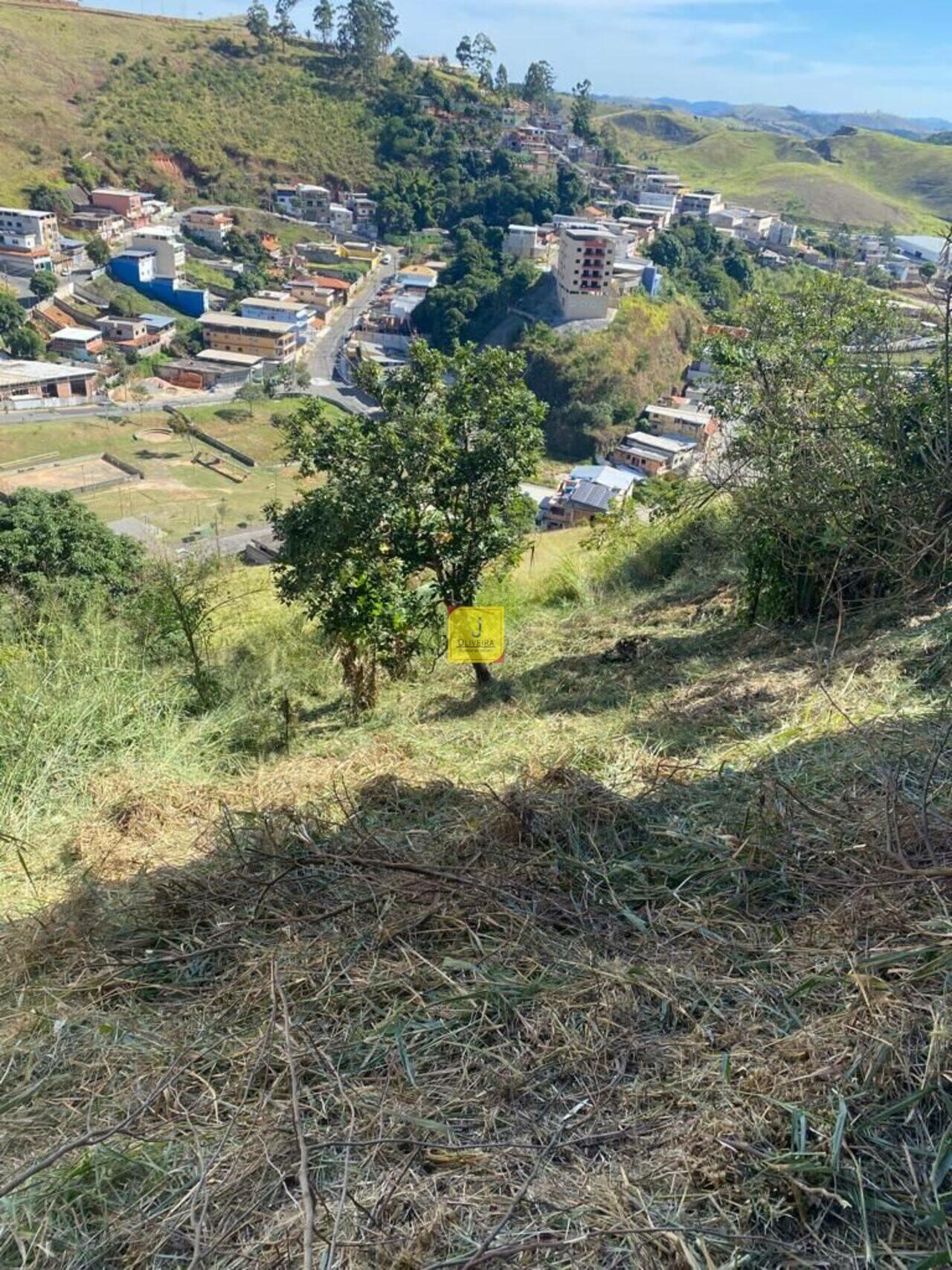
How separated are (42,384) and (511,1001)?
34.0 metres

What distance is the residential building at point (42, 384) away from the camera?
29.6 m

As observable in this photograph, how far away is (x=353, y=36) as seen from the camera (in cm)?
6156

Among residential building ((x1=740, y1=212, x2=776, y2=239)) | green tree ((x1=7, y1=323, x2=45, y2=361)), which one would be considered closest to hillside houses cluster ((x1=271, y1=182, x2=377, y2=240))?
residential building ((x1=740, y1=212, x2=776, y2=239))

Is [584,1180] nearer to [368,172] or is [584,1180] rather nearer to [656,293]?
[656,293]

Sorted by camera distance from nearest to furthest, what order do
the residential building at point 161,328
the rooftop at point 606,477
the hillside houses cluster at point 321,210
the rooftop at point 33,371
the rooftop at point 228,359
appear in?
the rooftop at point 606,477 → the rooftop at point 33,371 → the rooftop at point 228,359 → the residential building at point 161,328 → the hillside houses cluster at point 321,210

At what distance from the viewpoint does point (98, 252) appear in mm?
41469

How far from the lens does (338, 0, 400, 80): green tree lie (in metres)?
61.4

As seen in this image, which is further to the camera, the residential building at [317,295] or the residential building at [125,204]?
the residential building at [125,204]

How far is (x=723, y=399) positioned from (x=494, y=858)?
396 cm

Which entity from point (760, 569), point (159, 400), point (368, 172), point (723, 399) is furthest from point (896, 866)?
point (368, 172)

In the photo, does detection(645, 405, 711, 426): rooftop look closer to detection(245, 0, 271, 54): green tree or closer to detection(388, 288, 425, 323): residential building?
detection(388, 288, 425, 323): residential building

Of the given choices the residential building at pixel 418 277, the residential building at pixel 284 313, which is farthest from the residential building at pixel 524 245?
the residential building at pixel 284 313

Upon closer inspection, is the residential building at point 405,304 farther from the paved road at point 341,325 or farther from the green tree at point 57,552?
the green tree at point 57,552

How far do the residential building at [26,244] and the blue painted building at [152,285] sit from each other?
9.27 feet
